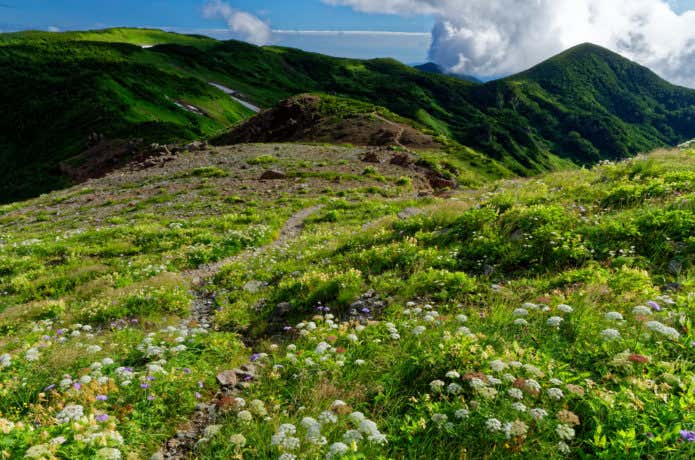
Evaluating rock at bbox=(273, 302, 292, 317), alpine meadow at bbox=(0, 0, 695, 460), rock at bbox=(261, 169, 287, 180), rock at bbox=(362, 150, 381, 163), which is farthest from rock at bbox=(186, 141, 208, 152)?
rock at bbox=(273, 302, 292, 317)

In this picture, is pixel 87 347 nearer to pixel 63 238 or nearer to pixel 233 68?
→ pixel 63 238

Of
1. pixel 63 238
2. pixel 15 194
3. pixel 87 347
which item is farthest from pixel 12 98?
pixel 87 347

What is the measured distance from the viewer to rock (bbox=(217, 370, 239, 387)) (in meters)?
6.00

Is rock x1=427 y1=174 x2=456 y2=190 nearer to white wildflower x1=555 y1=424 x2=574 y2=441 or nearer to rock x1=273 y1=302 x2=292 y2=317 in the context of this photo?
rock x1=273 y1=302 x2=292 y2=317

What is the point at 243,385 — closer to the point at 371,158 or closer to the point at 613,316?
the point at 613,316

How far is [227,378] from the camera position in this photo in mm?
6098

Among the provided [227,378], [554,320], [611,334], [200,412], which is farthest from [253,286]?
[611,334]

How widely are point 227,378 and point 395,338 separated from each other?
2.75m

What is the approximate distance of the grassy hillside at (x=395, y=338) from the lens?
13.2 feet

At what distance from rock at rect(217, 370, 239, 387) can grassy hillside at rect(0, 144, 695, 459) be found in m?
0.13

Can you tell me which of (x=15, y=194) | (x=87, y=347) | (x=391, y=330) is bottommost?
(x=15, y=194)

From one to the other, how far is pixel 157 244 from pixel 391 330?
14.7m

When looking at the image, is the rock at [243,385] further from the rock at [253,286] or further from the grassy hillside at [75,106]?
the grassy hillside at [75,106]

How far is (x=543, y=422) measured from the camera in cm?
399
